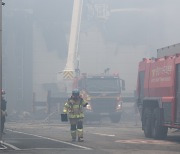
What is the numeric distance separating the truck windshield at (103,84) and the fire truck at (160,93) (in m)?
10.6

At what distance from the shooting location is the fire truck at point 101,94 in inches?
1211

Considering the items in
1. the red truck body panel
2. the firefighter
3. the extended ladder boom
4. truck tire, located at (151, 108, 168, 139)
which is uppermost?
the extended ladder boom

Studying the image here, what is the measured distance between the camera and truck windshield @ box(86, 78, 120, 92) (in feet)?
102

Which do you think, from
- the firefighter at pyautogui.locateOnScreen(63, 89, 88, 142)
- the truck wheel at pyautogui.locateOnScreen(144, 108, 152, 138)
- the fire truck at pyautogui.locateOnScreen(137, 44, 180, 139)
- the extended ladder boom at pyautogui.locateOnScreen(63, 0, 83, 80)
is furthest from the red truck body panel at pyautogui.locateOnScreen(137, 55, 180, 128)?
the extended ladder boom at pyautogui.locateOnScreen(63, 0, 83, 80)

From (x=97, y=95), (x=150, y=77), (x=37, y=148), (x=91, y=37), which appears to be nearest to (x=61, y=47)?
(x=91, y=37)

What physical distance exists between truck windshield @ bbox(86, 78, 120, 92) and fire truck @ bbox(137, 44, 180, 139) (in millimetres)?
10644

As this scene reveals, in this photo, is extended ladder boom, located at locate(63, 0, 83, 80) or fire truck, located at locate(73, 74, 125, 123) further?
extended ladder boom, located at locate(63, 0, 83, 80)

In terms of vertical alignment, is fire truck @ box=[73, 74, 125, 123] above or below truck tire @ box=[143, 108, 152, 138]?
above

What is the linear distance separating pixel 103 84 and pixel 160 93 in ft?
44.7

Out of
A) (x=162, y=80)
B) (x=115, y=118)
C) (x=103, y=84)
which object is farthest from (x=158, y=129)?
(x=115, y=118)

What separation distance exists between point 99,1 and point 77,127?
44388 millimetres

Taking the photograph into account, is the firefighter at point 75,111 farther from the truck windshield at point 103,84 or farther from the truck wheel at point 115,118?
the truck wheel at point 115,118

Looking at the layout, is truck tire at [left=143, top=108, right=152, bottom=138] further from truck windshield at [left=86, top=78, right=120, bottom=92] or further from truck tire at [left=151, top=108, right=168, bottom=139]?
truck windshield at [left=86, top=78, right=120, bottom=92]

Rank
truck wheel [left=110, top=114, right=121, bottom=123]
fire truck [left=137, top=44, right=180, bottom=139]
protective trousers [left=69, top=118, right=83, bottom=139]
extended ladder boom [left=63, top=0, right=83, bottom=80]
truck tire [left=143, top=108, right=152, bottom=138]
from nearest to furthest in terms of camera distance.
→ protective trousers [left=69, top=118, right=83, bottom=139] → fire truck [left=137, top=44, right=180, bottom=139] → truck tire [left=143, top=108, right=152, bottom=138] → truck wheel [left=110, top=114, right=121, bottom=123] → extended ladder boom [left=63, top=0, right=83, bottom=80]
